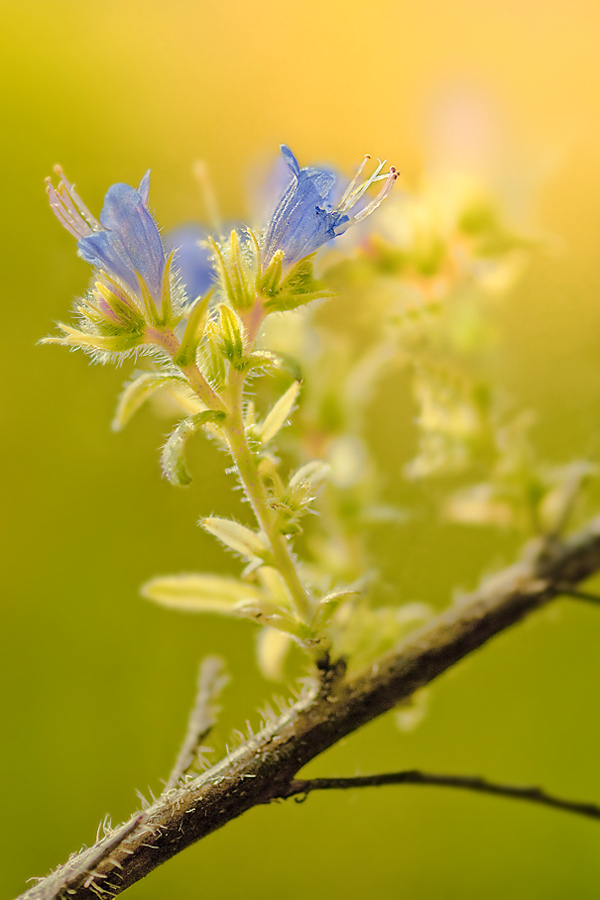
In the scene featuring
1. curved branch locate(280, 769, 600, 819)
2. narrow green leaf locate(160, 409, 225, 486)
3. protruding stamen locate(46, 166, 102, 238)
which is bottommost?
curved branch locate(280, 769, 600, 819)

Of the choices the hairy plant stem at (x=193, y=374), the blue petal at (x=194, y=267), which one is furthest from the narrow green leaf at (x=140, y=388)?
the blue petal at (x=194, y=267)

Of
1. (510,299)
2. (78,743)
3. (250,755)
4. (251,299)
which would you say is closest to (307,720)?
(250,755)

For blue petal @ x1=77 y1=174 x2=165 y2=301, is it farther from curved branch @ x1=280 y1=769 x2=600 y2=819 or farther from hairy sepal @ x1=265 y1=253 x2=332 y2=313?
curved branch @ x1=280 y1=769 x2=600 y2=819

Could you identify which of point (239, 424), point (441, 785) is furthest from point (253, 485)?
point (441, 785)

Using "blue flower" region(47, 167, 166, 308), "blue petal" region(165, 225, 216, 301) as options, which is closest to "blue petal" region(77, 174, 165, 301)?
"blue flower" region(47, 167, 166, 308)

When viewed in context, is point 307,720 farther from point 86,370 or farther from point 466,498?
point 86,370

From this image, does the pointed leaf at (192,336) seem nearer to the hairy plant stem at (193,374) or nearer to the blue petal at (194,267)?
the hairy plant stem at (193,374)

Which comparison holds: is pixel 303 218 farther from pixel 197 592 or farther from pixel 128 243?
pixel 197 592
